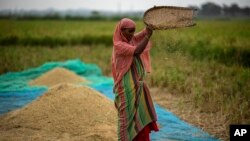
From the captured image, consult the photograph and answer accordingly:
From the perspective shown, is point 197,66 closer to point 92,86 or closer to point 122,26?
point 92,86

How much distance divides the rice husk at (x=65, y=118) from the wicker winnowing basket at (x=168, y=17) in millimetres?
1583

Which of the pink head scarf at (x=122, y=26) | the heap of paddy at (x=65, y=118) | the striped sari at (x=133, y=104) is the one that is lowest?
the heap of paddy at (x=65, y=118)

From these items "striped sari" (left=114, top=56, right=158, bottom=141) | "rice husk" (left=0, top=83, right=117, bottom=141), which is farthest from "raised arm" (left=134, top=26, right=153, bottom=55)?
"rice husk" (left=0, top=83, right=117, bottom=141)

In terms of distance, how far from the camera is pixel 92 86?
30.0 ft

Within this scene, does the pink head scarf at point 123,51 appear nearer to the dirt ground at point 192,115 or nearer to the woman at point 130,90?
the woman at point 130,90

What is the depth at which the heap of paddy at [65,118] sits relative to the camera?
5398 millimetres

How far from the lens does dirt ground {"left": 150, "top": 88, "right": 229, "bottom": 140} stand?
5875 mm

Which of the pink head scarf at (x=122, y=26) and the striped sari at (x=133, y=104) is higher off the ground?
the pink head scarf at (x=122, y=26)

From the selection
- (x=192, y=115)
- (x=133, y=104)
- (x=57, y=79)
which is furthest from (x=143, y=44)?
(x=57, y=79)

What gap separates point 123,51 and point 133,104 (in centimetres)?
48

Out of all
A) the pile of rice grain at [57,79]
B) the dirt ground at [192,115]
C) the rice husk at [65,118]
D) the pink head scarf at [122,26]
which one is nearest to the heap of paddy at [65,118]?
the rice husk at [65,118]

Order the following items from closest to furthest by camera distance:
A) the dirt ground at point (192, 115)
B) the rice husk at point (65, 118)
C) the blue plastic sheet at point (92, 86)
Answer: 1. the rice husk at point (65, 118)
2. the blue plastic sheet at point (92, 86)
3. the dirt ground at point (192, 115)

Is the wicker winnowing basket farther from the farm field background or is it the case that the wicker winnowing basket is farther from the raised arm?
the farm field background

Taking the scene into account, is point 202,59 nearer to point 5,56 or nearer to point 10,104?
point 10,104
